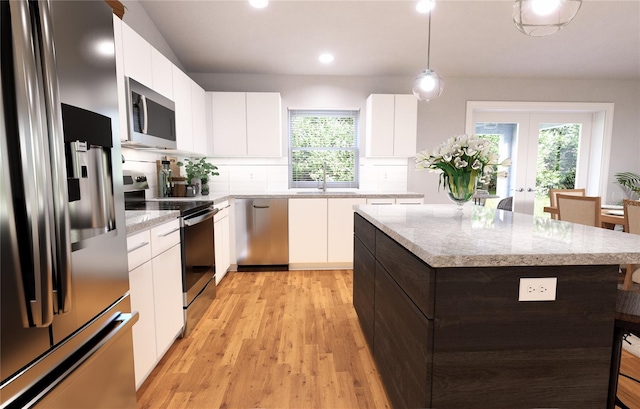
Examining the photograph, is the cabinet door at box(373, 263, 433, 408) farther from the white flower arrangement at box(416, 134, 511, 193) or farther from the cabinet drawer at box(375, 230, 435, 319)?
the white flower arrangement at box(416, 134, 511, 193)

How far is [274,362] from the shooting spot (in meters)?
1.92

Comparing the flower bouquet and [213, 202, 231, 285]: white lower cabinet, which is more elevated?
the flower bouquet

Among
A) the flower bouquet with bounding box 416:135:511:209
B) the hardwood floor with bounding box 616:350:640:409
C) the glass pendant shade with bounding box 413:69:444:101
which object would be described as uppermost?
the glass pendant shade with bounding box 413:69:444:101

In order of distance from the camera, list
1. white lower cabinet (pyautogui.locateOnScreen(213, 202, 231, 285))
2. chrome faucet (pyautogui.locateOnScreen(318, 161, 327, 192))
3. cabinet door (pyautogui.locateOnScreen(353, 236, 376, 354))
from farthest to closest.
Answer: chrome faucet (pyautogui.locateOnScreen(318, 161, 327, 192)), white lower cabinet (pyautogui.locateOnScreen(213, 202, 231, 285)), cabinet door (pyautogui.locateOnScreen(353, 236, 376, 354))

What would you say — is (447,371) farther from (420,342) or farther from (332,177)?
(332,177)

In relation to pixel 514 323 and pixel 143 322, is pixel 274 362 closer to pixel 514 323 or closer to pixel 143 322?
pixel 143 322

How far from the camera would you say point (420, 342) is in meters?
1.04

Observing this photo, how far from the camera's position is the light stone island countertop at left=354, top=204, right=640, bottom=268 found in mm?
947

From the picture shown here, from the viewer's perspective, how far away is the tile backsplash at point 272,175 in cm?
420

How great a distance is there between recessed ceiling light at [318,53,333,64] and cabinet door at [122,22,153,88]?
6.27 ft

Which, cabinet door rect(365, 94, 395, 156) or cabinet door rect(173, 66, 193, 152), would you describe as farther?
cabinet door rect(365, 94, 395, 156)

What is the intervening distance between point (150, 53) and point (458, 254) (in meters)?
2.53

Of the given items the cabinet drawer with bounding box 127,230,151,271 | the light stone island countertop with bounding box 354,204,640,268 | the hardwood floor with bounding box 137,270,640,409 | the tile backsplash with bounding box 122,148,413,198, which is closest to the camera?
the light stone island countertop with bounding box 354,204,640,268

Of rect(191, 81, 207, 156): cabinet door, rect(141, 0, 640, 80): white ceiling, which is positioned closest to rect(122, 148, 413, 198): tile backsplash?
rect(191, 81, 207, 156): cabinet door
